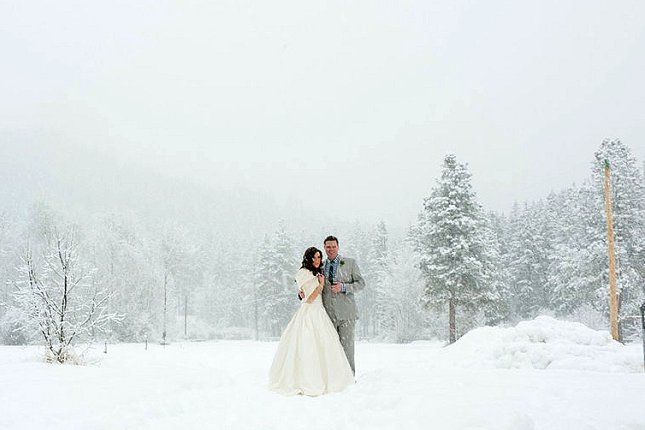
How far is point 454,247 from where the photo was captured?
102ft

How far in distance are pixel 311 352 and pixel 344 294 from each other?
4.42 feet

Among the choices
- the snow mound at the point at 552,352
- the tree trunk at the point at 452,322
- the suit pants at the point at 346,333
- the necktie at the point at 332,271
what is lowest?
the tree trunk at the point at 452,322

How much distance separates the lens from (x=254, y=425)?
227 inches

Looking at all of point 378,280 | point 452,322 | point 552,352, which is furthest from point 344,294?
point 378,280

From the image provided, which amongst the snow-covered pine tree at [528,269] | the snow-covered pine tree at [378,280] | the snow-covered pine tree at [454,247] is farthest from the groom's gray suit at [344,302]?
the snow-covered pine tree at [378,280]

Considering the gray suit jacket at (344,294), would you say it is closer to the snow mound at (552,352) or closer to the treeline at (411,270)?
the snow mound at (552,352)

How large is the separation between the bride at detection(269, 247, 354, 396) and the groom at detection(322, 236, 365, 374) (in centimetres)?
23

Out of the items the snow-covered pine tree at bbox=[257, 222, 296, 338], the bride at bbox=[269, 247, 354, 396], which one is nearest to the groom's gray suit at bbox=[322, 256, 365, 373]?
the bride at bbox=[269, 247, 354, 396]

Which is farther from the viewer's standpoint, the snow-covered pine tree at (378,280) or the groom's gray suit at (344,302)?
the snow-covered pine tree at (378,280)

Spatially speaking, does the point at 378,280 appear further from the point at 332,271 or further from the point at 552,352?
the point at 332,271

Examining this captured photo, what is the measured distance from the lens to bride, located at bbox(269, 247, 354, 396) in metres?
8.26

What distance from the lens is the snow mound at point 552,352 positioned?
10.5m

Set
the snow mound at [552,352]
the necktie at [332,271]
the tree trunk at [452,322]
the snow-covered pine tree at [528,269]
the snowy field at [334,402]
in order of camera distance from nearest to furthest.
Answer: the snowy field at [334,402], the necktie at [332,271], the snow mound at [552,352], the tree trunk at [452,322], the snow-covered pine tree at [528,269]

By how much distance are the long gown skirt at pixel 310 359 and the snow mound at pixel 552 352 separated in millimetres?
5029
